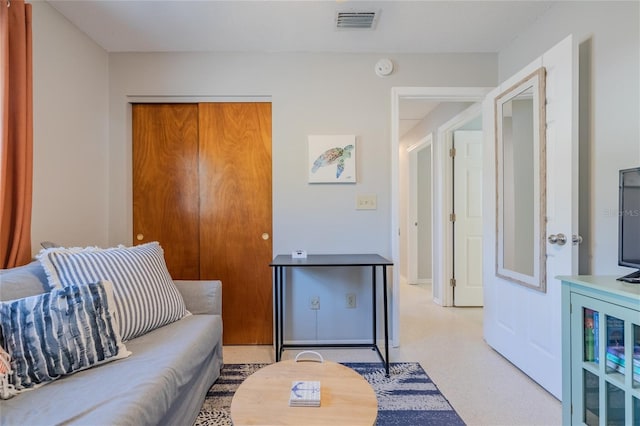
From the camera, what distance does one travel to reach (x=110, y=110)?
2.52 metres

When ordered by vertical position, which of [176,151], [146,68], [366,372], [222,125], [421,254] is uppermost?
[146,68]

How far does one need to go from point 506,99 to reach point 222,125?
85.9 inches

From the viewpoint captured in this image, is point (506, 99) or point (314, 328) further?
point (314, 328)

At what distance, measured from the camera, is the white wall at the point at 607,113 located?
4.90ft

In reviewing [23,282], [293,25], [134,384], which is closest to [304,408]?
[134,384]

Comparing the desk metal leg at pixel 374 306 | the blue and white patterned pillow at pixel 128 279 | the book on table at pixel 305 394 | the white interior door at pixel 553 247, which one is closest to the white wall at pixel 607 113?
the white interior door at pixel 553 247

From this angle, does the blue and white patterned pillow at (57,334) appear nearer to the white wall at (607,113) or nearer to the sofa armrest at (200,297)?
the sofa armrest at (200,297)

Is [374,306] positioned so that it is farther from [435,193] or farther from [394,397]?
[435,193]

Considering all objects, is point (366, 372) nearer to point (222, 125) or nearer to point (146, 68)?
point (222, 125)

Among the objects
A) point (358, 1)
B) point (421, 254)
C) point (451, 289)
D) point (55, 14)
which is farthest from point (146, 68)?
→ point (421, 254)

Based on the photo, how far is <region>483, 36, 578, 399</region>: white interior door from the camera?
1.67 metres

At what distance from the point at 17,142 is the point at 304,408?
6.33ft

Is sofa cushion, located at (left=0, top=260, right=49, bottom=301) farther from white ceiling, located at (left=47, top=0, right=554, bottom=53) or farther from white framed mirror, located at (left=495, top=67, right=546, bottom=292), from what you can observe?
white framed mirror, located at (left=495, top=67, right=546, bottom=292)

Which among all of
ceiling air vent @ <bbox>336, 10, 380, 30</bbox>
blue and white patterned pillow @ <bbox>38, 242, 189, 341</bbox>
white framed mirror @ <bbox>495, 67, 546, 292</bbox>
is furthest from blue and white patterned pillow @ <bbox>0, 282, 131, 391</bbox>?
Result: white framed mirror @ <bbox>495, 67, 546, 292</bbox>
